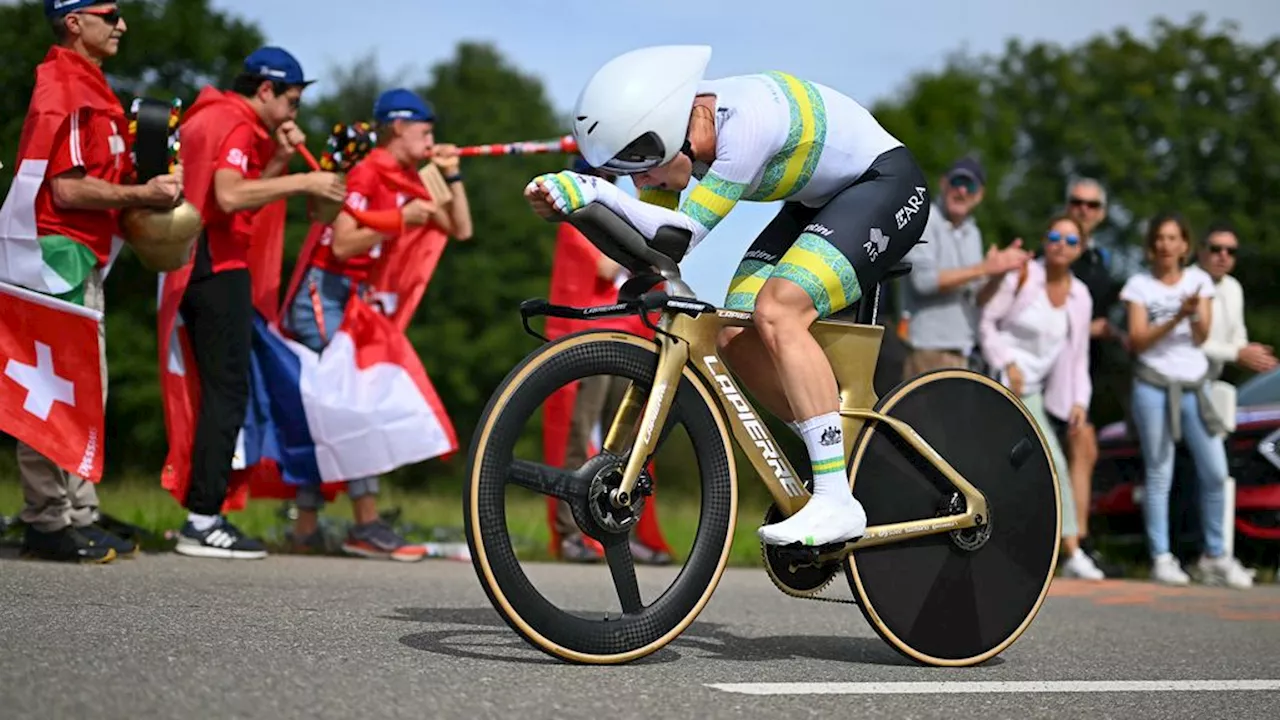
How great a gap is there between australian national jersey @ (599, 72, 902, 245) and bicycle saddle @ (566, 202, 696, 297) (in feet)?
0.10

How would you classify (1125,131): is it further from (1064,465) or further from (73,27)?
(73,27)

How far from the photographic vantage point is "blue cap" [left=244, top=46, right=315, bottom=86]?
818 centimetres

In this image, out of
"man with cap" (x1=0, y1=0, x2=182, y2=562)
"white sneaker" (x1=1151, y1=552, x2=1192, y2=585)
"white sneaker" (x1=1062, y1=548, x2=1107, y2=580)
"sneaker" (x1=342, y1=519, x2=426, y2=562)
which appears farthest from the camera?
"white sneaker" (x1=1151, y1=552, x2=1192, y2=585)

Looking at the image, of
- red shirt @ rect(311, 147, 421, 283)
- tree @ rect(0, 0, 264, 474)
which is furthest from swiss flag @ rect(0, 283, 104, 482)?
tree @ rect(0, 0, 264, 474)

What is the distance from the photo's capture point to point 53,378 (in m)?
7.02

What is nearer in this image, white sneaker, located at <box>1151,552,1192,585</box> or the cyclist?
the cyclist

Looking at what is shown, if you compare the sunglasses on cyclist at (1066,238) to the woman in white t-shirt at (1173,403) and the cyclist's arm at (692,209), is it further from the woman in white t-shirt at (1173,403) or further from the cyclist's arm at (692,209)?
the cyclist's arm at (692,209)

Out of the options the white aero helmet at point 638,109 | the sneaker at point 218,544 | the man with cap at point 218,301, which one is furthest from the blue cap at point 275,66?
the white aero helmet at point 638,109

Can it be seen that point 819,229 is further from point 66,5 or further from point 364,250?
point 364,250

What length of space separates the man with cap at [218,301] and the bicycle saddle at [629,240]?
11.4ft

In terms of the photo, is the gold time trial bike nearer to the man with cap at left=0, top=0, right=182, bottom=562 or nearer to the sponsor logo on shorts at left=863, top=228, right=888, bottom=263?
the sponsor logo on shorts at left=863, top=228, right=888, bottom=263

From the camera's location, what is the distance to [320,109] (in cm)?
3762

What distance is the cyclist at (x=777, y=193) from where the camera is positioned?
470 cm

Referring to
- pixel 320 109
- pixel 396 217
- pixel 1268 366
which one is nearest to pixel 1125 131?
pixel 320 109
